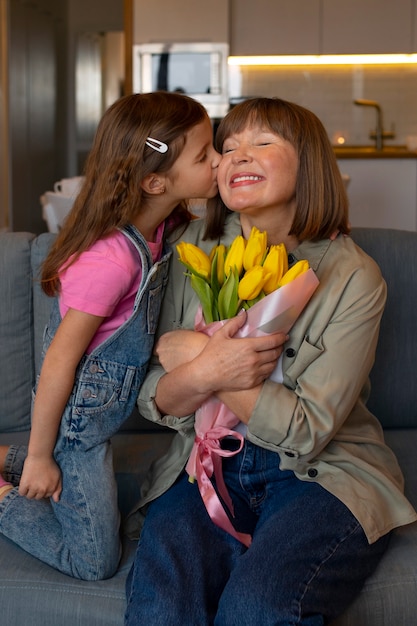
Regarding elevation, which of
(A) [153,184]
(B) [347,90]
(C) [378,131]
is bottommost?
(A) [153,184]

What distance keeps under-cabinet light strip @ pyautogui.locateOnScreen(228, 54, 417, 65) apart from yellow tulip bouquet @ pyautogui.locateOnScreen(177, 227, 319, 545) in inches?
196

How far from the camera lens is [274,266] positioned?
1.39 metres

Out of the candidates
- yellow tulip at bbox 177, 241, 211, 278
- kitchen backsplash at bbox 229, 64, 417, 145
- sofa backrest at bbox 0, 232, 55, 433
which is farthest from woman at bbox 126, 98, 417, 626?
kitchen backsplash at bbox 229, 64, 417, 145

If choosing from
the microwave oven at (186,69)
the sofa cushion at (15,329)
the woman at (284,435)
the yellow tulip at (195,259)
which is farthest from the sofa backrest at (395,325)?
the microwave oven at (186,69)

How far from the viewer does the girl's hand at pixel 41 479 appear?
156cm

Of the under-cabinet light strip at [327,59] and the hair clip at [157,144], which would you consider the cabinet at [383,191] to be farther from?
the hair clip at [157,144]

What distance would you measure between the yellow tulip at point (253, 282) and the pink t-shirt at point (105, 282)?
0.80 ft

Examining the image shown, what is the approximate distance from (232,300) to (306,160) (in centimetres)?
32

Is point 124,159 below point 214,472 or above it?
above

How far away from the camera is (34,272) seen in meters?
2.01

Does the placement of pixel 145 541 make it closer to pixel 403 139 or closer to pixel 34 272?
pixel 34 272

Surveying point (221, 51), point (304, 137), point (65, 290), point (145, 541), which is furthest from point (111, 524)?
point (221, 51)

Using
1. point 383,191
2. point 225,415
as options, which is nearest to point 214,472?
point 225,415

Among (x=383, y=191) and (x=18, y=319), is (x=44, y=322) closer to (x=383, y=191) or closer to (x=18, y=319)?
(x=18, y=319)
